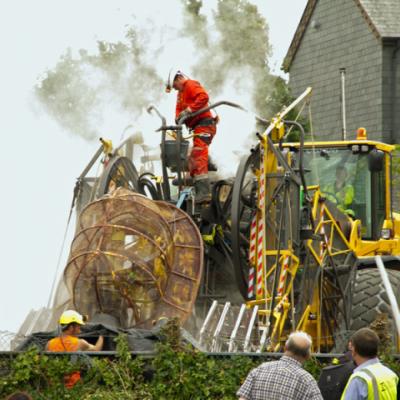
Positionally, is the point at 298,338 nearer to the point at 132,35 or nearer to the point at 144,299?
the point at 144,299

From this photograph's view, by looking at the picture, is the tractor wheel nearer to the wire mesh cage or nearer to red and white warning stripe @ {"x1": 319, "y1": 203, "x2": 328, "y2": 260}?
red and white warning stripe @ {"x1": 319, "y1": 203, "x2": 328, "y2": 260}

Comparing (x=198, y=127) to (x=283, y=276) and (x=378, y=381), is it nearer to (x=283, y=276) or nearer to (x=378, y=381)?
(x=283, y=276)

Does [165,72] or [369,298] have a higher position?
[165,72]

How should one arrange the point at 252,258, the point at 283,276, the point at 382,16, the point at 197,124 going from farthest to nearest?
the point at 382,16
the point at 197,124
the point at 252,258
the point at 283,276

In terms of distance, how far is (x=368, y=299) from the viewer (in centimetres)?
1371

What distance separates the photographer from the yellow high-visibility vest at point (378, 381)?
7434mm

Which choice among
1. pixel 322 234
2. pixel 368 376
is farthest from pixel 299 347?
pixel 322 234

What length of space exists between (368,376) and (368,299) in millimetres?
6320

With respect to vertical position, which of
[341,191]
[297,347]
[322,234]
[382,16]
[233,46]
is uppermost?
[382,16]

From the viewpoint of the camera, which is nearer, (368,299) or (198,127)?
(198,127)

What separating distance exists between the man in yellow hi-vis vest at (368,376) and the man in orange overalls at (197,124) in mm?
5370

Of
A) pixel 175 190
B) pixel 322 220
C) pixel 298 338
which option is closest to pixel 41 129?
pixel 175 190

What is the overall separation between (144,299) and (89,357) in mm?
1904

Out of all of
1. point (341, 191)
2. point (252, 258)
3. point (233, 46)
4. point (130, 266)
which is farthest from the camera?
point (233, 46)
